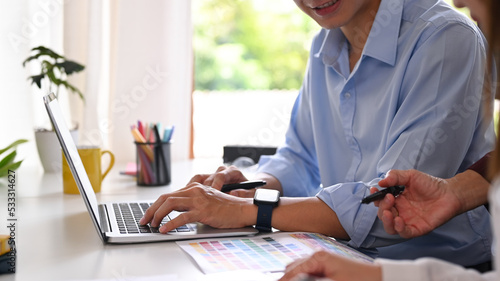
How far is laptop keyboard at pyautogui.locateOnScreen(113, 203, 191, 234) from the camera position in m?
1.08

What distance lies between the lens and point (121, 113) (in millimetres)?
2221

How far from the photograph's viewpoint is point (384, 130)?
125cm

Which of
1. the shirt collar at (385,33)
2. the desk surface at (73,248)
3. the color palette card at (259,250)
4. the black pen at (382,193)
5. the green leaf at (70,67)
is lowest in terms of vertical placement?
the desk surface at (73,248)

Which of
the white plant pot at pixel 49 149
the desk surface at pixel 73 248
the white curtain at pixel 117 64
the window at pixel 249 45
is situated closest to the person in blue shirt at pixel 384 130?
the desk surface at pixel 73 248

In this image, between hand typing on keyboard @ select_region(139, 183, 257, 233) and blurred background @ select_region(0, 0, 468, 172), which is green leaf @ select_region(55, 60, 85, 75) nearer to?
blurred background @ select_region(0, 0, 468, 172)

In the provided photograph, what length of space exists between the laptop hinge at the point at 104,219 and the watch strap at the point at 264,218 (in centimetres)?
27

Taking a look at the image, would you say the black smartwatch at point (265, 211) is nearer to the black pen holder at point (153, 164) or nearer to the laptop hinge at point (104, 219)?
the laptop hinge at point (104, 219)

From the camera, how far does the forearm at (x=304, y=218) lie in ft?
3.60

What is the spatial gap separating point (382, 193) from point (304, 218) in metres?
0.16

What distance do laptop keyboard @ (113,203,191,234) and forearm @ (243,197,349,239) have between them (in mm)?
153

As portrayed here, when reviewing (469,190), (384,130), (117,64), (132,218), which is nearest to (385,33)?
(384,130)

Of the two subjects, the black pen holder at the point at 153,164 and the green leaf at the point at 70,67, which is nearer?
the black pen holder at the point at 153,164

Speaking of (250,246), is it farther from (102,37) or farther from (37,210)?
(102,37)

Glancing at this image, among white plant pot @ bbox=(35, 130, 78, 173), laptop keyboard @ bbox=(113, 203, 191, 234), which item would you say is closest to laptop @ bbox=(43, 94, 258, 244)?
laptop keyboard @ bbox=(113, 203, 191, 234)
